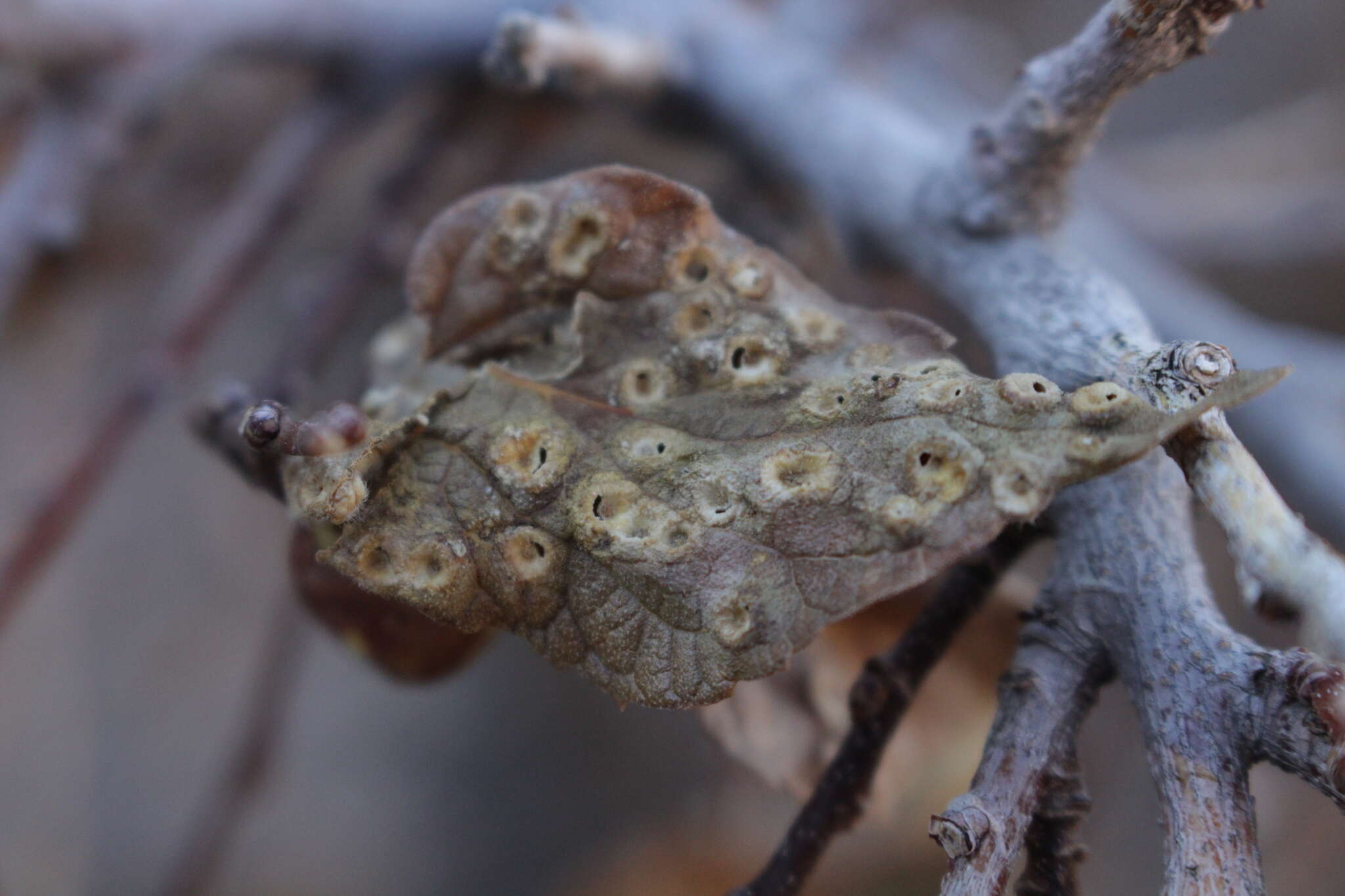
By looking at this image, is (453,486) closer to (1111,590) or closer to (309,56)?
(1111,590)

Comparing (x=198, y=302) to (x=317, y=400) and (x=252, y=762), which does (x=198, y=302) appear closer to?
(x=317, y=400)

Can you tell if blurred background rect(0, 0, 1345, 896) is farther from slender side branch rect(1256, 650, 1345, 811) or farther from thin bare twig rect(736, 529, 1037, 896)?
slender side branch rect(1256, 650, 1345, 811)

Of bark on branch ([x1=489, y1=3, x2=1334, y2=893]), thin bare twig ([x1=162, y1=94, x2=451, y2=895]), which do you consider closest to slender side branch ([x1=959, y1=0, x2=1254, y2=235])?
bark on branch ([x1=489, y1=3, x2=1334, y2=893])

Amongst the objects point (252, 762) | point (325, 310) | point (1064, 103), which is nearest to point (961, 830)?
point (1064, 103)

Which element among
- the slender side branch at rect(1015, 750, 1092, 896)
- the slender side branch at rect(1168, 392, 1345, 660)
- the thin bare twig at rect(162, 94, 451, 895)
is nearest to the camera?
the slender side branch at rect(1168, 392, 1345, 660)

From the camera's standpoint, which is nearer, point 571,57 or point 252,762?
point 571,57

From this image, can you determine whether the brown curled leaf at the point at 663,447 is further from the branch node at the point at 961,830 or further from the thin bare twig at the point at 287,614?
the thin bare twig at the point at 287,614

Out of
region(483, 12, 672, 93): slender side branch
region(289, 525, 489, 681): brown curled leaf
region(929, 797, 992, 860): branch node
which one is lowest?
region(289, 525, 489, 681): brown curled leaf

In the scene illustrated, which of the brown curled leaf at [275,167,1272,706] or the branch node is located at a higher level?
the brown curled leaf at [275,167,1272,706]

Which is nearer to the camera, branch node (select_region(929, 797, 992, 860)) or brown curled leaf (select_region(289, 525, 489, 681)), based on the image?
branch node (select_region(929, 797, 992, 860))
